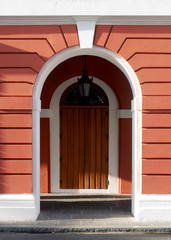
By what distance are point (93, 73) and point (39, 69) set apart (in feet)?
8.57

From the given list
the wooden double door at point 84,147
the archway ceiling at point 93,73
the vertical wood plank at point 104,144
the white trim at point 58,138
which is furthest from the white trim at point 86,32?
the vertical wood plank at point 104,144

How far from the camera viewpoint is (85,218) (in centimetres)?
598

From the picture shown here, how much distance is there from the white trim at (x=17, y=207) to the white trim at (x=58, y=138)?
8.00 ft

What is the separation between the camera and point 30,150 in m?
5.89

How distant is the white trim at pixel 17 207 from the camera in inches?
229

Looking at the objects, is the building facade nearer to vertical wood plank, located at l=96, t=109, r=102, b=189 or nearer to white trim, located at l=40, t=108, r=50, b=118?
white trim, located at l=40, t=108, r=50, b=118

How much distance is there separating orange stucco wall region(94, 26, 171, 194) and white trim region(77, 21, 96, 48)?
0.39 ft

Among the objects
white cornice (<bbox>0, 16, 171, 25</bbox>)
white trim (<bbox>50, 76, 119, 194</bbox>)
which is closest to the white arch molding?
white cornice (<bbox>0, 16, 171, 25</bbox>)

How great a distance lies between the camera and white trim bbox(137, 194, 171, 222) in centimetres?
581

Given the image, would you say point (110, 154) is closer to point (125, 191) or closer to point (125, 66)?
point (125, 191)
